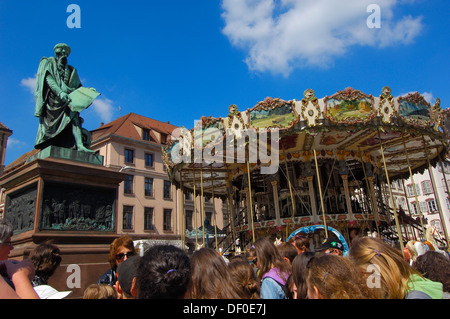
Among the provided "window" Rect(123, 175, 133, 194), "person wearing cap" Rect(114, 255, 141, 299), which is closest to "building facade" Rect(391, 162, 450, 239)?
"window" Rect(123, 175, 133, 194)

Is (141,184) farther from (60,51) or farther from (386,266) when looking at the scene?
(386,266)

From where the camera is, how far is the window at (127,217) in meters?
32.2

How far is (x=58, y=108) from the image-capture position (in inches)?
336

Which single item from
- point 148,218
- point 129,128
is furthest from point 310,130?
point 129,128

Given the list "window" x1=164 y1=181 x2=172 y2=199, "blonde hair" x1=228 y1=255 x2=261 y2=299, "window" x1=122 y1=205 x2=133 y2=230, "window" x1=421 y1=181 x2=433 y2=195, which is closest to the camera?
"blonde hair" x1=228 y1=255 x2=261 y2=299

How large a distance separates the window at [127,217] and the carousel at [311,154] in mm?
13294

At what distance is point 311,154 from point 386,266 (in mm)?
14214

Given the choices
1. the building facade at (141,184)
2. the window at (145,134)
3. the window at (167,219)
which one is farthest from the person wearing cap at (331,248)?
the window at (145,134)

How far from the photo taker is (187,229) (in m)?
36.6

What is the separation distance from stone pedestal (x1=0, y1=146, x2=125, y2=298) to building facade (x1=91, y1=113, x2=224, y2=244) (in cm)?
2427

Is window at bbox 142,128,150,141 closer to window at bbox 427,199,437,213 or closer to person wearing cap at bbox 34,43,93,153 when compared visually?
person wearing cap at bbox 34,43,93,153

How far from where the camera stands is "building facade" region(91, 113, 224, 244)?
108 ft
